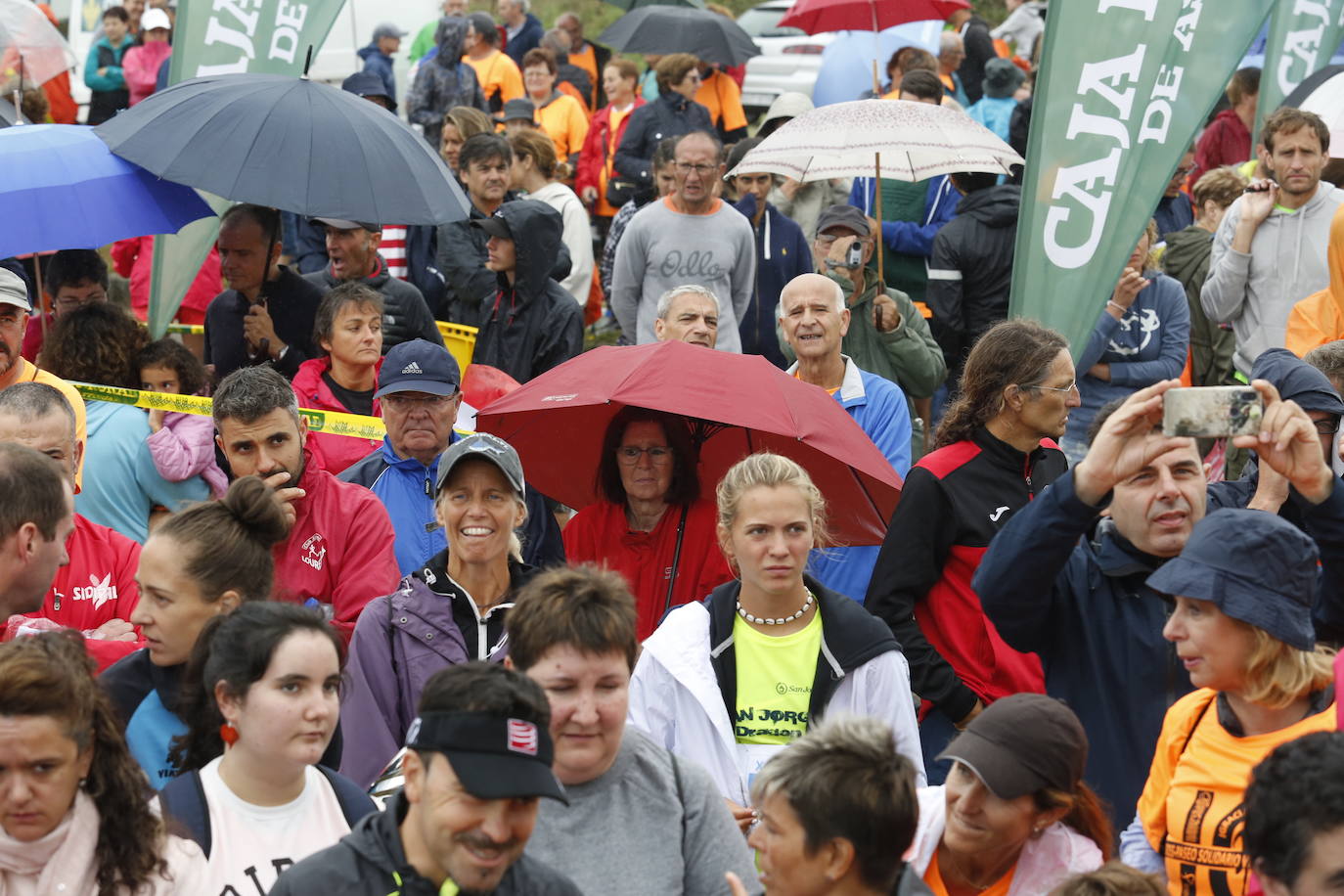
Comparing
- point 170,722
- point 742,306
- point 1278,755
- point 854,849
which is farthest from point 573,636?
point 742,306

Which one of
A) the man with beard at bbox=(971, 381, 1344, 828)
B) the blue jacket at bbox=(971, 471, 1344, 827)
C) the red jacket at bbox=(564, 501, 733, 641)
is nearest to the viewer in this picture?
the man with beard at bbox=(971, 381, 1344, 828)

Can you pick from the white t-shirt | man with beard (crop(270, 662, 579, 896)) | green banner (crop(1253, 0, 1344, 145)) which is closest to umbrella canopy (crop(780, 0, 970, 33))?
green banner (crop(1253, 0, 1344, 145))

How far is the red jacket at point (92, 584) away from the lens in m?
5.00

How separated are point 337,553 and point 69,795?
2.16 metres

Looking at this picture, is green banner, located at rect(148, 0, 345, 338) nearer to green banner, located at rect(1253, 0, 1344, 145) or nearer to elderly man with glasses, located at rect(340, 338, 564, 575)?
elderly man with glasses, located at rect(340, 338, 564, 575)

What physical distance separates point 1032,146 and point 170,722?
4.00 m

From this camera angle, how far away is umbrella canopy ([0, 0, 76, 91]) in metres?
10.6

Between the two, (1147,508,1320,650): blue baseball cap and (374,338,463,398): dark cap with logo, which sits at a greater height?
(1147,508,1320,650): blue baseball cap

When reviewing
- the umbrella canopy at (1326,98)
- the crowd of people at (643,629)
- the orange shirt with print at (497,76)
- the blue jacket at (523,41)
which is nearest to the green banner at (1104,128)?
the crowd of people at (643,629)

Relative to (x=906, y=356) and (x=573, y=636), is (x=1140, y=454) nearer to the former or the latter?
(x=573, y=636)

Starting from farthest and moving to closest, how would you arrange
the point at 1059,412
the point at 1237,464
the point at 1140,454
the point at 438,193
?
the point at 1237,464
the point at 438,193
the point at 1059,412
the point at 1140,454

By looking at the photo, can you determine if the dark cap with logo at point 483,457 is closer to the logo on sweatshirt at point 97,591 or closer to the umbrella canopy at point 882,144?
the logo on sweatshirt at point 97,591

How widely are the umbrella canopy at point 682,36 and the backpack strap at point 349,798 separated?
1053 centimetres

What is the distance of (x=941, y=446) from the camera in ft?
17.2
